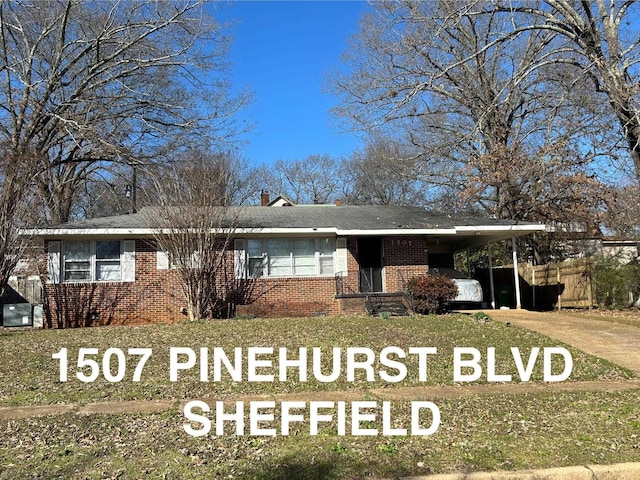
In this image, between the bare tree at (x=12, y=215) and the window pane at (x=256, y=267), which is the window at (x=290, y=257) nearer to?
the window pane at (x=256, y=267)

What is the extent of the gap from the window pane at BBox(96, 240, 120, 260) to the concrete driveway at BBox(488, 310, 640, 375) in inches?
430

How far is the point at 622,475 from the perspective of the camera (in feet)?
15.4

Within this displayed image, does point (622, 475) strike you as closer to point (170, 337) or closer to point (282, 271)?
point (170, 337)

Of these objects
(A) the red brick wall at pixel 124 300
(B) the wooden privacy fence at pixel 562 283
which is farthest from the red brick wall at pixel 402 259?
(A) the red brick wall at pixel 124 300

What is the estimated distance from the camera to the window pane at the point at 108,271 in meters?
15.9

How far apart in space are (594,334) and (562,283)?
790cm

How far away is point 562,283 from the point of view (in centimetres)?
1916

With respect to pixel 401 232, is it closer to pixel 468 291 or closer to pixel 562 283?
pixel 468 291

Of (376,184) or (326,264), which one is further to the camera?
(376,184)

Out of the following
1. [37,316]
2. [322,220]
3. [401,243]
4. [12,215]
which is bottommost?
[37,316]

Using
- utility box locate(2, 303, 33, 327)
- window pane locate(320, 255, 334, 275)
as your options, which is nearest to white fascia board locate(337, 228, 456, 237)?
window pane locate(320, 255, 334, 275)

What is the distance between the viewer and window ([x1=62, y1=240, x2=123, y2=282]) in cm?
1583

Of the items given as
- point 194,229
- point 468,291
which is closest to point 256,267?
point 194,229

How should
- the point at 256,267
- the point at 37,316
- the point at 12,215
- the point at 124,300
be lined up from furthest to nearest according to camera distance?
the point at 37,316
the point at 256,267
the point at 124,300
the point at 12,215
